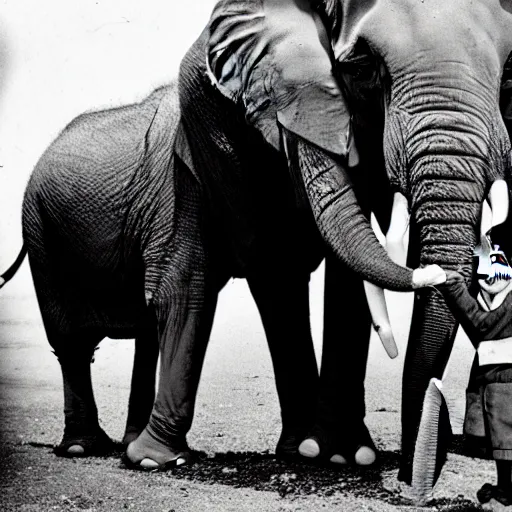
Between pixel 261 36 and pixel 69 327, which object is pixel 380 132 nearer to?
pixel 261 36

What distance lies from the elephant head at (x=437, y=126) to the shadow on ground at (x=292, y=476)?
30 cm

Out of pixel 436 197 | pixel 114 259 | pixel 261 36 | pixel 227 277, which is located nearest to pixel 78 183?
pixel 114 259

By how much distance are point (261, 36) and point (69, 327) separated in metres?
1.62

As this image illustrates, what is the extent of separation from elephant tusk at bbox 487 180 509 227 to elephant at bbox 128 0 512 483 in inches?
1.5

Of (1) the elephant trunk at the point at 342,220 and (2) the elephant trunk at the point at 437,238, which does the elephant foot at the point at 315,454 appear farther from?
(1) the elephant trunk at the point at 342,220

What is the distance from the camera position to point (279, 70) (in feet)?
14.8

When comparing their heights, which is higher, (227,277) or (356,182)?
(356,182)

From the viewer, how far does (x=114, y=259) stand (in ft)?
17.3

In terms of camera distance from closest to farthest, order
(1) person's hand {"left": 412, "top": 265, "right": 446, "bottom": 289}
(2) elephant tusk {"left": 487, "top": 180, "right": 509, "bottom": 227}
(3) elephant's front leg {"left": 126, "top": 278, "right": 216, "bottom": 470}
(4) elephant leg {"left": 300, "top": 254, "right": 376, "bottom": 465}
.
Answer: (1) person's hand {"left": 412, "top": 265, "right": 446, "bottom": 289} → (2) elephant tusk {"left": 487, "top": 180, "right": 509, "bottom": 227} → (3) elephant's front leg {"left": 126, "top": 278, "right": 216, "bottom": 470} → (4) elephant leg {"left": 300, "top": 254, "right": 376, "bottom": 465}

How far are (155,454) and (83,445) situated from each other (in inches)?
26.5

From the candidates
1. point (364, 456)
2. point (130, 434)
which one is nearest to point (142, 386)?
point (130, 434)

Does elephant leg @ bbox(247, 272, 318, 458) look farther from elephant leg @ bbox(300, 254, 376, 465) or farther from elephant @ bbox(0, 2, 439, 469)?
elephant leg @ bbox(300, 254, 376, 465)

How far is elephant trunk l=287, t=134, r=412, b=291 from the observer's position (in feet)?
13.3

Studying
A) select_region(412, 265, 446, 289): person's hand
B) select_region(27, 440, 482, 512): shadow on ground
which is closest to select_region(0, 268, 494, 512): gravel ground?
select_region(27, 440, 482, 512): shadow on ground
